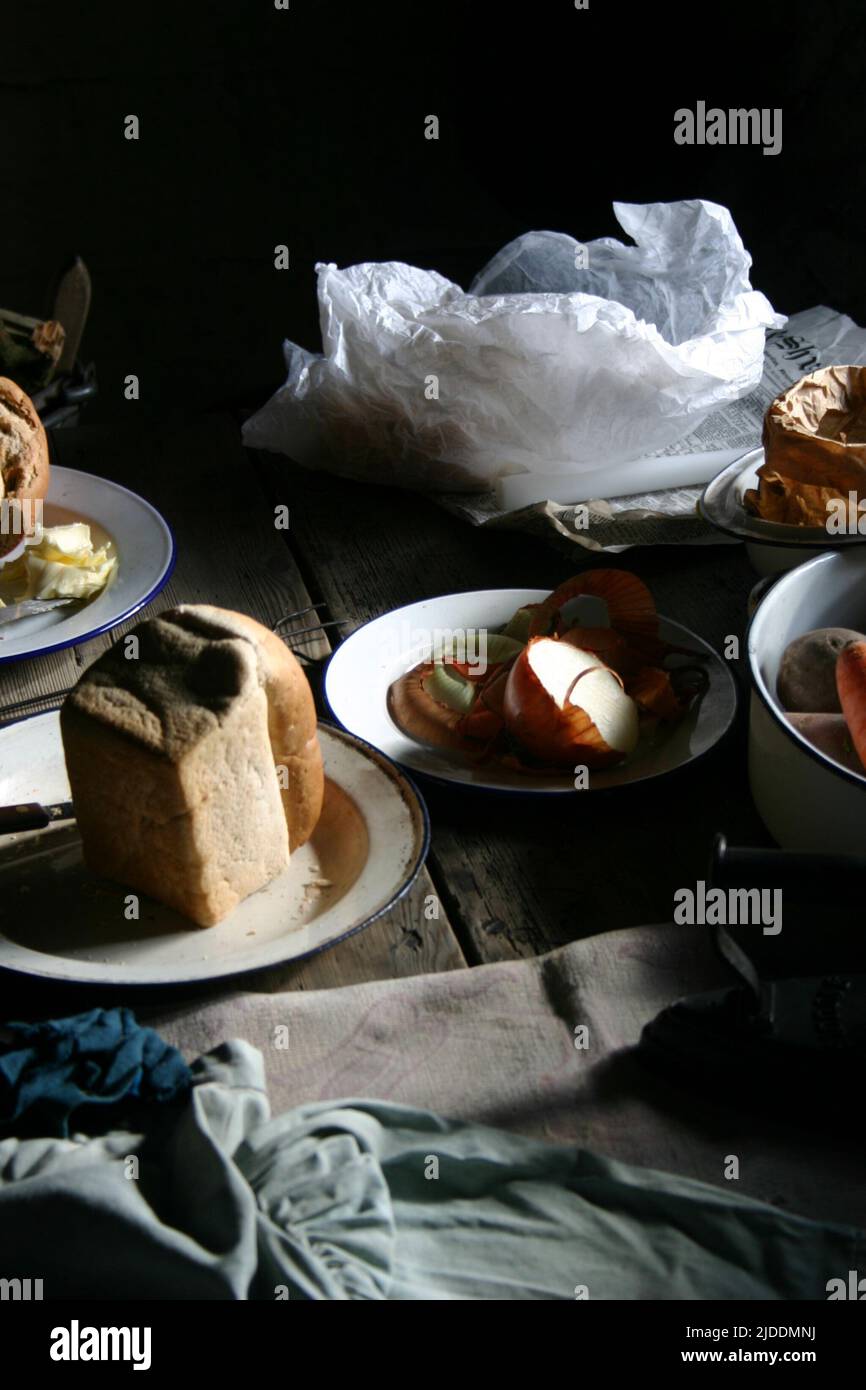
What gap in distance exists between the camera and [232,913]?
101 cm

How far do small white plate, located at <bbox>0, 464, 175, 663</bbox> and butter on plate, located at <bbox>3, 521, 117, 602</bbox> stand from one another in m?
0.01

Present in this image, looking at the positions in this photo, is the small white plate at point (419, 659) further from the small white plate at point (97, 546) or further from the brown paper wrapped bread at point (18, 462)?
the brown paper wrapped bread at point (18, 462)

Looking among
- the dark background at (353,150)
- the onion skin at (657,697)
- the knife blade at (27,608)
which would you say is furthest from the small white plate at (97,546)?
the dark background at (353,150)

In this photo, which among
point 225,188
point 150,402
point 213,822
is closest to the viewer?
point 213,822

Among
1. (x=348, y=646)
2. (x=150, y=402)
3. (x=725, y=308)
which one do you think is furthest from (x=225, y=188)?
(x=348, y=646)

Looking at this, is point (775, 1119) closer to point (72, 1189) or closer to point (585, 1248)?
point (585, 1248)

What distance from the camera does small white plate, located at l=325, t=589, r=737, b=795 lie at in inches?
45.6

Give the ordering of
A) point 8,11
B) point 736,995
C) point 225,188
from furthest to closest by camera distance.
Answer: point 225,188
point 8,11
point 736,995

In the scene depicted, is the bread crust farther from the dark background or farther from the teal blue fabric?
the dark background

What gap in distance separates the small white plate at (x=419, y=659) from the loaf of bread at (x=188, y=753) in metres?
0.19

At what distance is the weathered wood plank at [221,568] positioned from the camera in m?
0.99

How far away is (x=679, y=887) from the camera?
1.05 metres

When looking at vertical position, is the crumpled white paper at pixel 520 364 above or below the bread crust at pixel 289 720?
above
